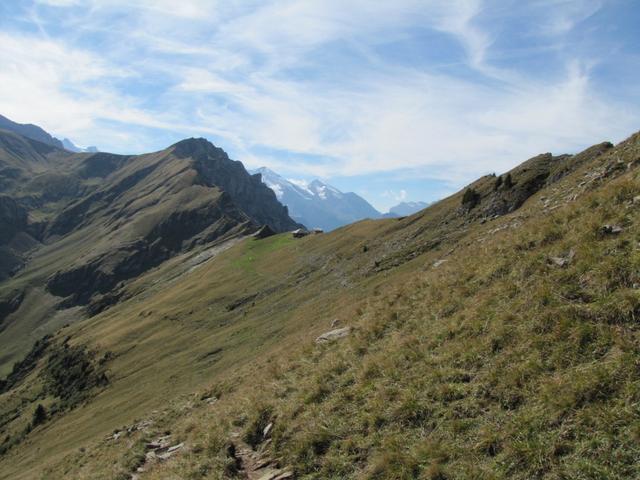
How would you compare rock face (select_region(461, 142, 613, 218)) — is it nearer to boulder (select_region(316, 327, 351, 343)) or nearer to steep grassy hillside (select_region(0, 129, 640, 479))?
steep grassy hillside (select_region(0, 129, 640, 479))

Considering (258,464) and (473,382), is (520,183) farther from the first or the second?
(258,464)

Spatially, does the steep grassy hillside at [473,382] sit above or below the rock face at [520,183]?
below

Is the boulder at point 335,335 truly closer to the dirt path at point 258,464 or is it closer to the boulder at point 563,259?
the dirt path at point 258,464

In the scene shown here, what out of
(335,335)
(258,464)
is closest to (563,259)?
(335,335)

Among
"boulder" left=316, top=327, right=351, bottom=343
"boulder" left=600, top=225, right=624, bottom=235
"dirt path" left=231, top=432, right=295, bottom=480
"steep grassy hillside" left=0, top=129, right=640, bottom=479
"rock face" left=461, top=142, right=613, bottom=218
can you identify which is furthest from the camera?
"rock face" left=461, top=142, right=613, bottom=218

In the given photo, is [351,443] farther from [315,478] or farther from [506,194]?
[506,194]

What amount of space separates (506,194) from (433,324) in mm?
37946

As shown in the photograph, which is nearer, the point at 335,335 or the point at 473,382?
the point at 473,382

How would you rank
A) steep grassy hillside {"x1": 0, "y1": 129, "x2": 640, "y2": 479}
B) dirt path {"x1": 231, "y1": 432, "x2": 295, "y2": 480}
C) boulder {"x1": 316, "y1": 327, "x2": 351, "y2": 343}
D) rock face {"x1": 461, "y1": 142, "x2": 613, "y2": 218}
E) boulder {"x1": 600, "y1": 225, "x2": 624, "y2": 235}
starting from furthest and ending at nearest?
rock face {"x1": 461, "y1": 142, "x2": 613, "y2": 218} < boulder {"x1": 316, "y1": 327, "x2": 351, "y2": 343} < boulder {"x1": 600, "y1": 225, "x2": 624, "y2": 235} < dirt path {"x1": 231, "y1": 432, "x2": 295, "y2": 480} < steep grassy hillside {"x1": 0, "y1": 129, "x2": 640, "y2": 479}

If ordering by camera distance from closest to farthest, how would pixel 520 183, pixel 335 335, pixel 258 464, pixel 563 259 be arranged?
pixel 258 464 → pixel 563 259 → pixel 335 335 → pixel 520 183

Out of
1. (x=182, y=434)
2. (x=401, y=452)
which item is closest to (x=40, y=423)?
(x=182, y=434)

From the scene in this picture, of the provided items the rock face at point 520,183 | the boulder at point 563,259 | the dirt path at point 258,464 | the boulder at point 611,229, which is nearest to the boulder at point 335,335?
the dirt path at point 258,464

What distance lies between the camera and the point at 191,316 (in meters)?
81.8

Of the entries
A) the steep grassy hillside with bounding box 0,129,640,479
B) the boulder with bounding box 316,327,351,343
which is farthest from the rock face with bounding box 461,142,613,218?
the boulder with bounding box 316,327,351,343
